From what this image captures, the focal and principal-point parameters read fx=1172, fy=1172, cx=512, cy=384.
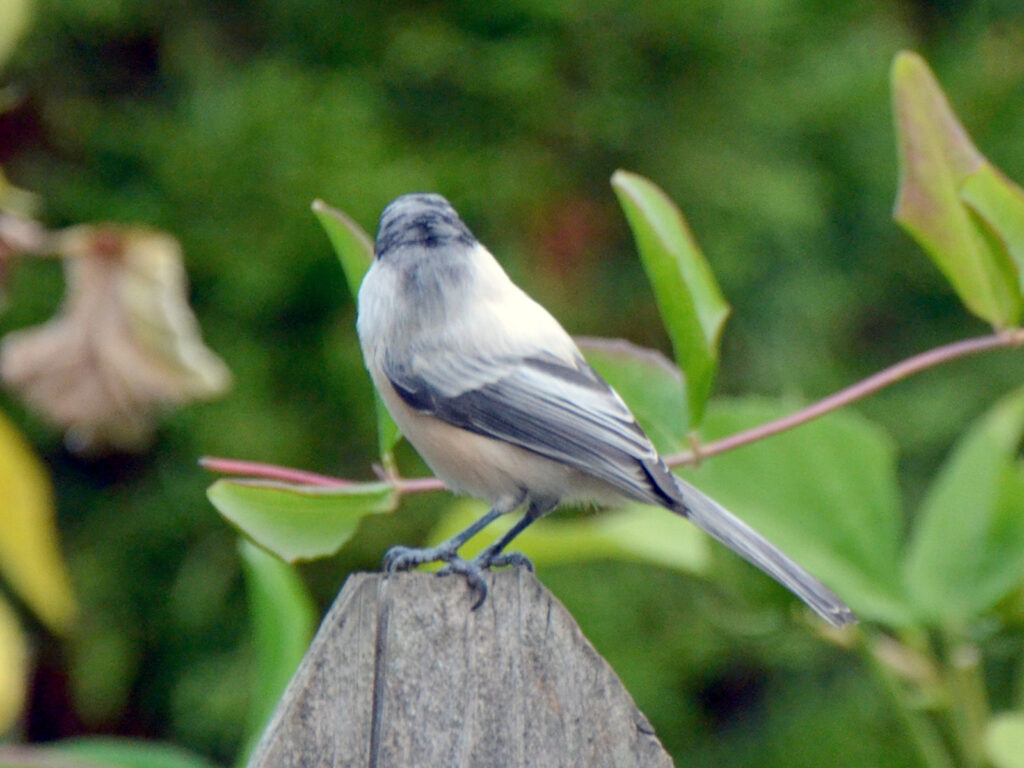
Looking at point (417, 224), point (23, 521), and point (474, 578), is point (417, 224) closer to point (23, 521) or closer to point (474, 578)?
point (474, 578)

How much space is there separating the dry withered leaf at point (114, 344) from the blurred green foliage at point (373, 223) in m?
0.88

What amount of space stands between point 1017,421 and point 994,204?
1.98ft

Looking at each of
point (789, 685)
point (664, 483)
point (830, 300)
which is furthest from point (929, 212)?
point (789, 685)

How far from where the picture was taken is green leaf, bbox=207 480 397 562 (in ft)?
3.51

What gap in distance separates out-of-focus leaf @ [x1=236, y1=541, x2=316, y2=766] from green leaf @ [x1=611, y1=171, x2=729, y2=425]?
0.54 m

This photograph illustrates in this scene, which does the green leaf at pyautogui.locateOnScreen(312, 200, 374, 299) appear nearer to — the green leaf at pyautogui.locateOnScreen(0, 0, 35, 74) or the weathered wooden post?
the weathered wooden post

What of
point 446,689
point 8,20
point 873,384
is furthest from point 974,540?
point 8,20

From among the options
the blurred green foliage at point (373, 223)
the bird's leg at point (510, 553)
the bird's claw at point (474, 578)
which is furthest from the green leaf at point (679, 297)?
the blurred green foliage at point (373, 223)

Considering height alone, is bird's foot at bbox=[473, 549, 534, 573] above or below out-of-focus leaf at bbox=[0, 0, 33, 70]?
below

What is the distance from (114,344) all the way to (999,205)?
1.38 metres

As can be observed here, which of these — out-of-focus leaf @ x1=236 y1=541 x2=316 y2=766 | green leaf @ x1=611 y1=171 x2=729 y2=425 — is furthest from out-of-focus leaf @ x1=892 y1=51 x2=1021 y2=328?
out-of-focus leaf @ x1=236 y1=541 x2=316 y2=766

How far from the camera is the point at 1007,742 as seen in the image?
50.6 inches

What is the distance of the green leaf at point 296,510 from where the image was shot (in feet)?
3.51

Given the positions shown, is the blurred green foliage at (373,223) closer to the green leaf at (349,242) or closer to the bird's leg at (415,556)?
the green leaf at (349,242)
